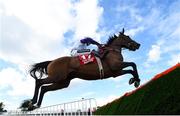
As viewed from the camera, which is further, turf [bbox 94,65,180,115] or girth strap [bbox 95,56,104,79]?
turf [bbox 94,65,180,115]

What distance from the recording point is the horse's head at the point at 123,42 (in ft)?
31.8

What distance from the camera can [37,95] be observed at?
9.18 meters

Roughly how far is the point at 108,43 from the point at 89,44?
93cm

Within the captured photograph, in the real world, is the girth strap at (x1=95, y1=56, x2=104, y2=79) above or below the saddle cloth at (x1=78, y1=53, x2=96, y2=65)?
below

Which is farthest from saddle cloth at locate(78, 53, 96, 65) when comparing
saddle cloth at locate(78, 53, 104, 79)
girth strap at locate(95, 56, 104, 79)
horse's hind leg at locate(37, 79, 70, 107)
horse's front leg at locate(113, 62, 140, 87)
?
horse's front leg at locate(113, 62, 140, 87)

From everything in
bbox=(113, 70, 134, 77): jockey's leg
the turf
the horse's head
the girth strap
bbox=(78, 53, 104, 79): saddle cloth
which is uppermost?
the horse's head

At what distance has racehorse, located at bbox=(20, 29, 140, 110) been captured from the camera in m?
9.24

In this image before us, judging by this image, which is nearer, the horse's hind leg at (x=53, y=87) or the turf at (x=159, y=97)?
the horse's hind leg at (x=53, y=87)

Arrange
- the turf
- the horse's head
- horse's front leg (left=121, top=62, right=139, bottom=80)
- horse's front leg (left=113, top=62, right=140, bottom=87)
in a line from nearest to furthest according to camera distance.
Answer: horse's front leg (left=113, top=62, right=140, bottom=87)
horse's front leg (left=121, top=62, right=139, bottom=80)
the turf
the horse's head

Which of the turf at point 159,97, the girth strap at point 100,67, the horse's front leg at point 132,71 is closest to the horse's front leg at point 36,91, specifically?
the girth strap at point 100,67

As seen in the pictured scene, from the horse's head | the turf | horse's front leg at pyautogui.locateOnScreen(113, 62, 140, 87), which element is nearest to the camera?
horse's front leg at pyautogui.locateOnScreen(113, 62, 140, 87)

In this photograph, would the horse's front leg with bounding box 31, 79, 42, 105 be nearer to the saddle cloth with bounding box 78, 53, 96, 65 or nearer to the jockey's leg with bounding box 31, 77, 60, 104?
the jockey's leg with bounding box 31, 77, 60, 104

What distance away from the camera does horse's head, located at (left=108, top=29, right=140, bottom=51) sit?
31.8ft

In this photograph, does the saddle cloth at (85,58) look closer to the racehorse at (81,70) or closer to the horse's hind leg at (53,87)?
the racehorse at (81,70)
